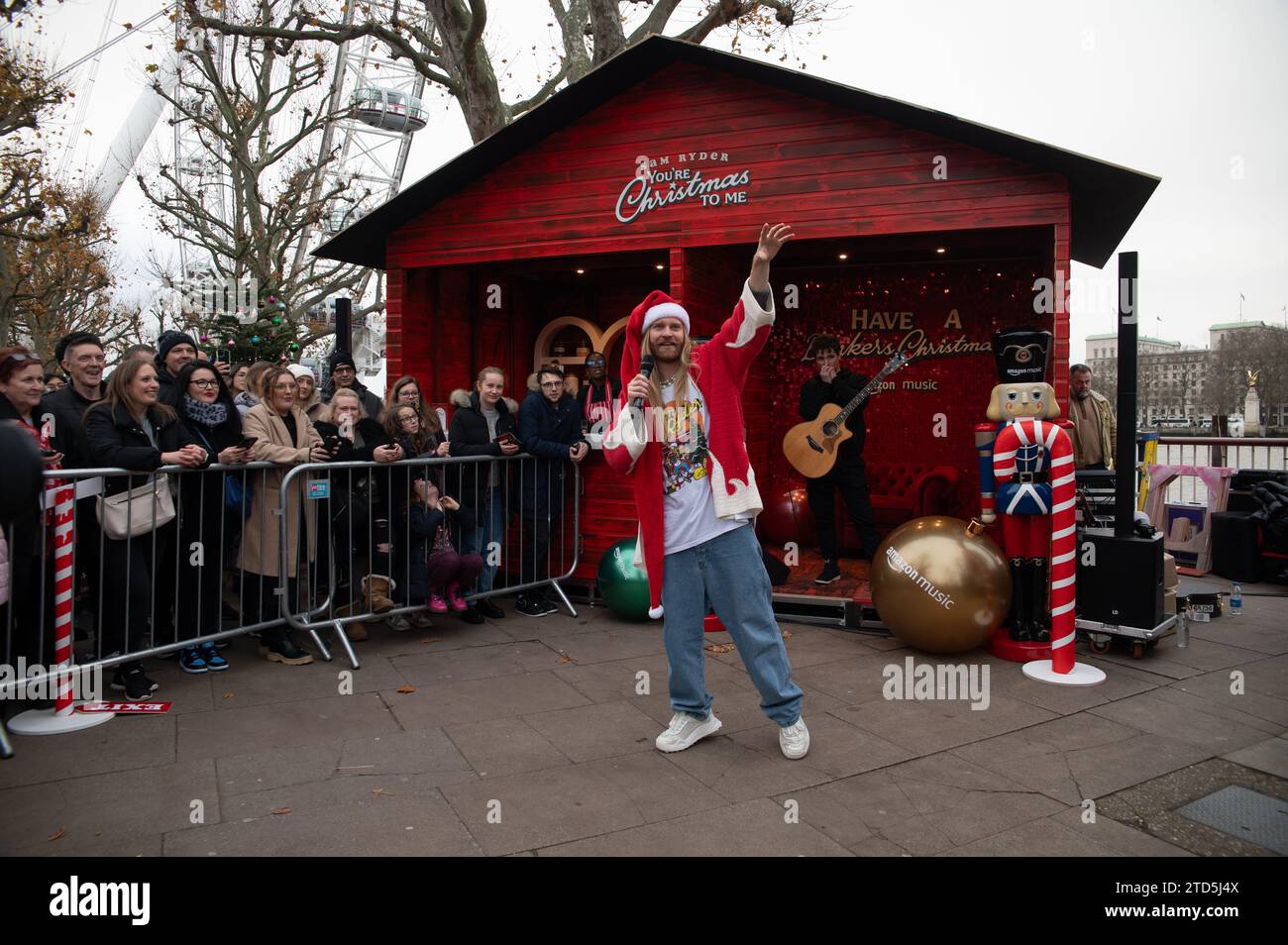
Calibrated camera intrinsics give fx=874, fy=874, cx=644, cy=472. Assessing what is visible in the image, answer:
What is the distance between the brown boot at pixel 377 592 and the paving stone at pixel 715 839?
3.31 meters

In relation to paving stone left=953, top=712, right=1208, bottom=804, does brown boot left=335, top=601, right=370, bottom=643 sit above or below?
above

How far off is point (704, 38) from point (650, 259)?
8884mm

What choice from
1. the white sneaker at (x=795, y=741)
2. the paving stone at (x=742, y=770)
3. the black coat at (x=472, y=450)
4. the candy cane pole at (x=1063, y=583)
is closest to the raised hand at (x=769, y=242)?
the white sneaker at (x=795, y=741)

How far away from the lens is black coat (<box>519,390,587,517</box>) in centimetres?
729

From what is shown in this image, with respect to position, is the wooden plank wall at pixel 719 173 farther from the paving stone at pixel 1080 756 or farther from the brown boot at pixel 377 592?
the paving stone at pixel 1080 756

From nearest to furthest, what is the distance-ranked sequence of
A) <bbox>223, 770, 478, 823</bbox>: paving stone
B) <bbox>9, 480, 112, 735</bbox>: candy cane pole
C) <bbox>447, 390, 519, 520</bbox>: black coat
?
<bbox>223, 770, 478, 823</bbox>: paving stone, <bbox>9, 480, 112, 735</bbox>: candy cane pole, <bbox>447, 390, 519, 520</bbox>: black coat

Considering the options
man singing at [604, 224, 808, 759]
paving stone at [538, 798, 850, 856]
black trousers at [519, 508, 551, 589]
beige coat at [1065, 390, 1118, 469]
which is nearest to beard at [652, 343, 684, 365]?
man singing at [604, 224, 808, 759]

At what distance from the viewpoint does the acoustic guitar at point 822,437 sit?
7398 millimetres

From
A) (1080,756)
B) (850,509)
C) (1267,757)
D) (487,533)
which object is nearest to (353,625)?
(487,533)

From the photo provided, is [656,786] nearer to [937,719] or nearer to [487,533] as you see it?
[937,719]

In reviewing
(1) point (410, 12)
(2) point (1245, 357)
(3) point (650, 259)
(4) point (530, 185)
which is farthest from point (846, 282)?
(2) point (1245, 357)

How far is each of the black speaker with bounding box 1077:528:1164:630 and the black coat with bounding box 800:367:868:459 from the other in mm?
Answer: 2028

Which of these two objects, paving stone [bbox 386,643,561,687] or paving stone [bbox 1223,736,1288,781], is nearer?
paving stone [bbox 1223,736,1288,781]

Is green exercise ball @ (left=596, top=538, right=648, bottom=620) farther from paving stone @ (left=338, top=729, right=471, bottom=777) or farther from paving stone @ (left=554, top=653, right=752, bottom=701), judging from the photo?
paving stone @ (left=338, top=729, right=471, bottom=777)
